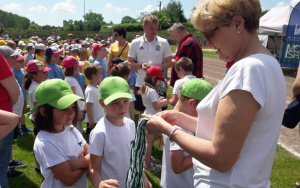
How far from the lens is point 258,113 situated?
1.30 meters

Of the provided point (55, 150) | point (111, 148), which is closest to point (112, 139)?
point (111, 148)

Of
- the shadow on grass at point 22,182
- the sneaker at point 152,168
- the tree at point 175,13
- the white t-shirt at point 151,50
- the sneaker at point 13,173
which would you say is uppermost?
the tree at point 175,13

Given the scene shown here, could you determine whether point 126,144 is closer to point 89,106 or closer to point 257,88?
point 257,88

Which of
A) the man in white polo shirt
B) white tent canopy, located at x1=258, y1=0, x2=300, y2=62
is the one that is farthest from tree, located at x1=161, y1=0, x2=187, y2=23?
the man in white polo shirt

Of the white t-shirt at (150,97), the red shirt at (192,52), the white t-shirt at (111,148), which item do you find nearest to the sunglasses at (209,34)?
the white t-shirt at (111,148)

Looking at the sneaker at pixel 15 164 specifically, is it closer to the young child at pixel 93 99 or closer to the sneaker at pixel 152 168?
the young child at pixel 93 99

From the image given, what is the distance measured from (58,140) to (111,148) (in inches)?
16.7

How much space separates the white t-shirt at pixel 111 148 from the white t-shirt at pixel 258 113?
1.02 meters

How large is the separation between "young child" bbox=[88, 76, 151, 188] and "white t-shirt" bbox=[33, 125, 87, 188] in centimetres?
18

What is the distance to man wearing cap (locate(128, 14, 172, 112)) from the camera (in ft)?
17.3

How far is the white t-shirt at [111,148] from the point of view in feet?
7.45

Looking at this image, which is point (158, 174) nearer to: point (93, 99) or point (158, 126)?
point (93, 99)

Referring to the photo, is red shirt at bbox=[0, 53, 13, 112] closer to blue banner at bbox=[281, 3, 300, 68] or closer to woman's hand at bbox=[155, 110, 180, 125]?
woman's hand at bbox=[155, 110, 180, 125]

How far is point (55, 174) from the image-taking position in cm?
216
